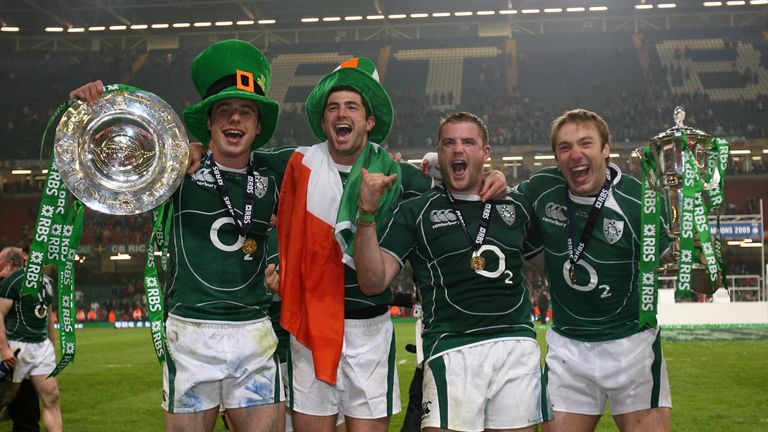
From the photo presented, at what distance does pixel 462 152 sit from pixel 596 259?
0.98 m

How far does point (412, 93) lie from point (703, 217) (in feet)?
143

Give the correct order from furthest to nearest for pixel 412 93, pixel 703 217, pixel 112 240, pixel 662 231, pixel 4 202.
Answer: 1. pixel 412 93
2. pixel 4 202
3. pixel 112 240
4. pixel 662 231
5. pixel 703 217

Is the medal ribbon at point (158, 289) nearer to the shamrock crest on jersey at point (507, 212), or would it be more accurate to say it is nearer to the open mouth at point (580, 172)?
the shamrock crest on jersey at point (507, 212)

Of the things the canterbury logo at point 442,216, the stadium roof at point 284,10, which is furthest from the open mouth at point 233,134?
the stadium roof at point 284,10

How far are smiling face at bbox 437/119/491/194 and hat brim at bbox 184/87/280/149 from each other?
0.87 metres

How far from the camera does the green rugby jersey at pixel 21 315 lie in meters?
8.46

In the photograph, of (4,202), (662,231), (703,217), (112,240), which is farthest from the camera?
(4,202)

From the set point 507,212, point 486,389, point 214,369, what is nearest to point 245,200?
point 214,369

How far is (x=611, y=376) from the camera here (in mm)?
4480

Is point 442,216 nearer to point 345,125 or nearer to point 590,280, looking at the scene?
point 345,125

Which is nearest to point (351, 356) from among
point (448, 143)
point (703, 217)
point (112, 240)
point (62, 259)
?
point (448, 143)

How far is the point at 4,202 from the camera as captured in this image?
42.2m

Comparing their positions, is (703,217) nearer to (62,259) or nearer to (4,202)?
(62,259)

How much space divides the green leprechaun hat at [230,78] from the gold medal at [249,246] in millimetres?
543
